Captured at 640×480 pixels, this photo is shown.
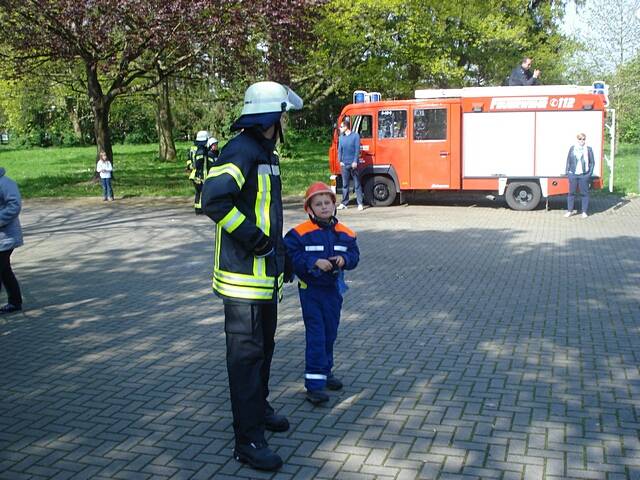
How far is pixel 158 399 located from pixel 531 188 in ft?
42.1

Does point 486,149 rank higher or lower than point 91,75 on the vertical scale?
lower

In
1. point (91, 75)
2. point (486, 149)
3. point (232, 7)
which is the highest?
point (232, 7)

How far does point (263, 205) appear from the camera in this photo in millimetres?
4191

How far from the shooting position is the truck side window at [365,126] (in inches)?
707

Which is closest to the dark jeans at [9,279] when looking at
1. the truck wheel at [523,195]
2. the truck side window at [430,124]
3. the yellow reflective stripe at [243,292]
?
the yellow reflective stripe at [243,292]

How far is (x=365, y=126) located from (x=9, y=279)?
36.8 ft

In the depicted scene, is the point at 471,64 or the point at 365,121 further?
the point at 471,64

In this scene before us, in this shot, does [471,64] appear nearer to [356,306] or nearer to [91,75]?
[91,75]

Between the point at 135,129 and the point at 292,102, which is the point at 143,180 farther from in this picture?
the point at 135,129

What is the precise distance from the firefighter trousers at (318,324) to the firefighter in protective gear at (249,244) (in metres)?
0.89

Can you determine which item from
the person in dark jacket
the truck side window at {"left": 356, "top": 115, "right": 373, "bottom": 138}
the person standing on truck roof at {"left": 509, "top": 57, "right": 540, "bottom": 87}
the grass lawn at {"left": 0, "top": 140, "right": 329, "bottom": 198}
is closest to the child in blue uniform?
the person in dark jacket

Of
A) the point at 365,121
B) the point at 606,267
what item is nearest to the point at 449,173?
the point at 365,121

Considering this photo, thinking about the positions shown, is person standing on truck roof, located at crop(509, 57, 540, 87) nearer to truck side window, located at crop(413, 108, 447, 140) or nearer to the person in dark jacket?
truck side window, located at crop(413, 108, 447, 140)

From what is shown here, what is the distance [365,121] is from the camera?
18.0 m
